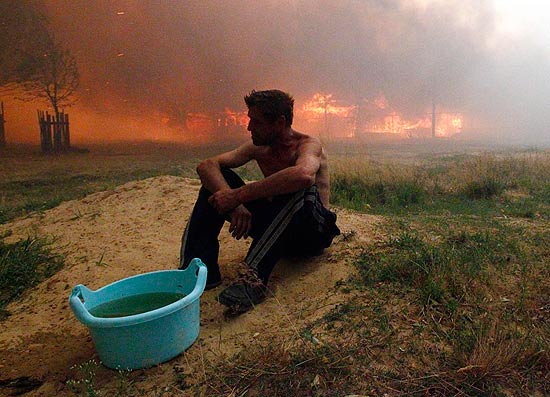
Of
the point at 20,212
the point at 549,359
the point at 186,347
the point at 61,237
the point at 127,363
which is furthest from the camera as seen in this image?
the point at 20,212

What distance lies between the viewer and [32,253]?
130 inches

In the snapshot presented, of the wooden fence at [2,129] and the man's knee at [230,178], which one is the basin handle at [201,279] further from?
the wooden fence at [2,129]

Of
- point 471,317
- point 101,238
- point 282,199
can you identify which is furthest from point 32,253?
point 471,317

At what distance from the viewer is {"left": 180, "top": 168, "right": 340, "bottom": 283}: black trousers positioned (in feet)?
7.32

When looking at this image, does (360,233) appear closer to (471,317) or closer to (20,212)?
(471,317)

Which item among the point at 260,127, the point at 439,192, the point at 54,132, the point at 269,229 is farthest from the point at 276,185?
the point at 54,132

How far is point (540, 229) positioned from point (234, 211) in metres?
2.92

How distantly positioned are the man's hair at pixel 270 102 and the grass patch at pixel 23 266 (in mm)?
2128

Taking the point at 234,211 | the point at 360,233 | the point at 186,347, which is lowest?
the point at 186,347

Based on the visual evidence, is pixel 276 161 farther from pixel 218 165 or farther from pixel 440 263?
pixel 440 263

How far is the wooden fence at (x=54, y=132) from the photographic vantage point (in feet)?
36.3

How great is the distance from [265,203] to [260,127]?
489 millimetres

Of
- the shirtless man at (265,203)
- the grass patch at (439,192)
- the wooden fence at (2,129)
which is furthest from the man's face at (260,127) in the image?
the wooden fence at (2,129)

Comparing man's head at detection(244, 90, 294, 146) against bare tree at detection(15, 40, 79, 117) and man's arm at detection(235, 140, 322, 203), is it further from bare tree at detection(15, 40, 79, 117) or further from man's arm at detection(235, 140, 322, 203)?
bare tree at detection(15, 40, 79, 117)
